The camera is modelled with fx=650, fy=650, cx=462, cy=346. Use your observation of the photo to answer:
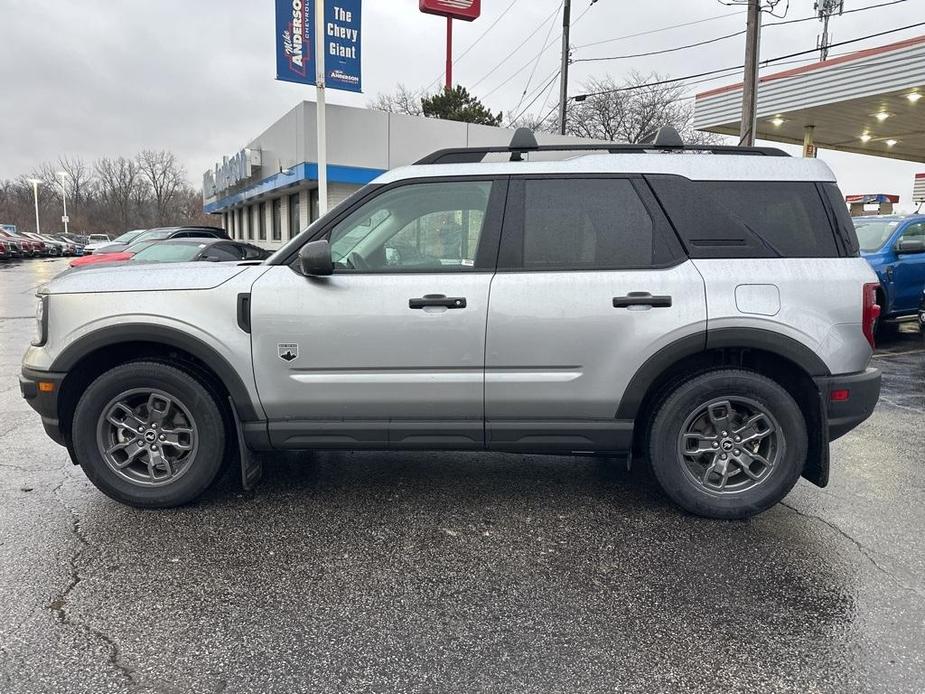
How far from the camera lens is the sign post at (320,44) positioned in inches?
618

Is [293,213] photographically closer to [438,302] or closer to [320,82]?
[320,82]

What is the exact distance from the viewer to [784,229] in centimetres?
356

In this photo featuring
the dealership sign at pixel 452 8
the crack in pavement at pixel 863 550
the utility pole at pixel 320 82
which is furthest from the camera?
the dealership sign at pixel 452 8

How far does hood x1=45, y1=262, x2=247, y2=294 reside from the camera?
11.8 feet

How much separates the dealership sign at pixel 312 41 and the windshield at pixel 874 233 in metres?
12.2

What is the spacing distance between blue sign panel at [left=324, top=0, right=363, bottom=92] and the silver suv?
14.2 meters

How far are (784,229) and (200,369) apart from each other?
132 inches

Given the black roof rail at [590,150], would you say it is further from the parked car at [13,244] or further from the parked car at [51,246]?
the parked car at [51,246]

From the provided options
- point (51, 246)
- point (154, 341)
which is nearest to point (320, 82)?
point (154, 341)

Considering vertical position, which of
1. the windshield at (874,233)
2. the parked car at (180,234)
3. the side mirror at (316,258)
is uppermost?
the parked car at (180,234)

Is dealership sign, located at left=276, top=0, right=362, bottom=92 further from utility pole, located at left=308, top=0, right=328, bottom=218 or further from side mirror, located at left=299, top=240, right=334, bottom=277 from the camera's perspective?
side mirror, located at left=299, top=240, right=334, bottom=277

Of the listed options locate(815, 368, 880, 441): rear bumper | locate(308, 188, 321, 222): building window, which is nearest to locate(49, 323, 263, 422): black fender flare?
locate(815, 368, 880, 441): rear bumper

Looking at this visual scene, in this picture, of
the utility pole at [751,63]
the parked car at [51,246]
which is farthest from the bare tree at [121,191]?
the utility pole at [751,63]

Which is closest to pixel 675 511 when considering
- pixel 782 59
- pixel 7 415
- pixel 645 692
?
pixel 645 692
